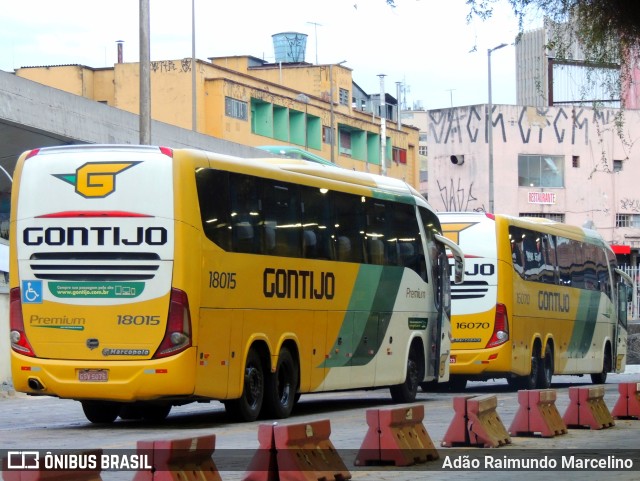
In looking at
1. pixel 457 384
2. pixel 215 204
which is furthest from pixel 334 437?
pixel 457 384

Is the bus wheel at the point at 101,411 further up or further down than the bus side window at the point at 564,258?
further down

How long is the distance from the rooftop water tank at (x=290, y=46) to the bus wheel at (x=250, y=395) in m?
80.6

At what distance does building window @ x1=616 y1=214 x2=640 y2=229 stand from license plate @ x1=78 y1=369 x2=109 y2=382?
2292 inches

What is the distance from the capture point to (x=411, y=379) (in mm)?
22266

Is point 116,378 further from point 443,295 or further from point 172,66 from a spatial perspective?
point 172,66

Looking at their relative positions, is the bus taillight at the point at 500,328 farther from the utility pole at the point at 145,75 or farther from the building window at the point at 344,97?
the building window at the point at 344,97

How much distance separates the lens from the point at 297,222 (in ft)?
60.1

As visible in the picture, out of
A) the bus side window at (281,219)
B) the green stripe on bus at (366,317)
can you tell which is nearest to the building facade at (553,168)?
the green stripe on bus at (366,317)

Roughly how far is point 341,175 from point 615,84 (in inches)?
235

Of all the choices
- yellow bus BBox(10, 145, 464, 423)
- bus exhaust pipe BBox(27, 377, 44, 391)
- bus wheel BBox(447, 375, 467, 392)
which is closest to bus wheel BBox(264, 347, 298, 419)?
yellow bus BBox(10, 145, 464, 423)

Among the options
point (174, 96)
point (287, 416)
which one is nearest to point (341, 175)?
point (287, 416)

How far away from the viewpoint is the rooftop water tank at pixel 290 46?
96.8 meters

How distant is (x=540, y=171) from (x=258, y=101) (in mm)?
15788

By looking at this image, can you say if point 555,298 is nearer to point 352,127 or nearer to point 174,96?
point 174,96
